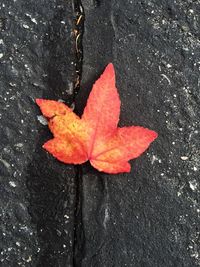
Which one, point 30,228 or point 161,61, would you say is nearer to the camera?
point 30,228

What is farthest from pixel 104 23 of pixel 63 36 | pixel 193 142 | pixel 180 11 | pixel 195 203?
pixel 195 203

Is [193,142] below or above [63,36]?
below

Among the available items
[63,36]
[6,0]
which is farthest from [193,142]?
[6,0]

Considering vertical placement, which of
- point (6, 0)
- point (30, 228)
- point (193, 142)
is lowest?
point (30, 228)

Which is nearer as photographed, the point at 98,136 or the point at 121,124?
the point at 98,136

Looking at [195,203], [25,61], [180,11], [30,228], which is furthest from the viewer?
[180,11]

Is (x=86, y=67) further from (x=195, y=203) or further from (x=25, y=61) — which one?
(x=195, y=203)

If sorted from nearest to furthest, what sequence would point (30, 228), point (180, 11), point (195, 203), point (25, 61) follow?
1. point (30, 228)
2. point (195, 203)
3. point (25, 61)
4. point (180, 11)

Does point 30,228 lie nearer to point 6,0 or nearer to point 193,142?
point 193,142
